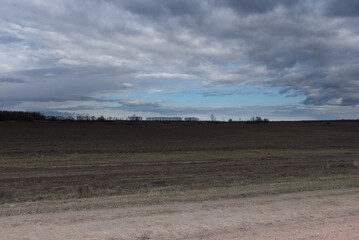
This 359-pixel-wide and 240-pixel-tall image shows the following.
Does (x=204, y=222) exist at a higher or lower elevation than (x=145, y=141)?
higher

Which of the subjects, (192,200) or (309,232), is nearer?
(309,232)

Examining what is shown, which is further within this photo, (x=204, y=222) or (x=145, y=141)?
(x=145, y=141)

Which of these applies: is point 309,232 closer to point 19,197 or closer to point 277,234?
point 277,234

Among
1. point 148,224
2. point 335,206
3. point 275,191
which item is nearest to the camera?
point 148,224

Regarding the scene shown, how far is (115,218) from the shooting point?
6.57 meters

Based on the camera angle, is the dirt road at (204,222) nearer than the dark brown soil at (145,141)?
Yes

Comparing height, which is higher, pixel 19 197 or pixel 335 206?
pixel 335 206

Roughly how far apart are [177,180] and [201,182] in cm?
131

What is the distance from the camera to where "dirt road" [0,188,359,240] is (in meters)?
5.53

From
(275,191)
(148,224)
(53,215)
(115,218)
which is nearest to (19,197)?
(53,215)

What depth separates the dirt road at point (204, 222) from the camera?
5527mm

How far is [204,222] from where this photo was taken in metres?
6.25

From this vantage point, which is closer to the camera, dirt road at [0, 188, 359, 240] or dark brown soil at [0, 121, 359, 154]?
dirt road at [0, 188, 359, 240]

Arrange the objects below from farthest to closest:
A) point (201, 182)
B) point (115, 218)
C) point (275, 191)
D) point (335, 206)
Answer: point (201, 182) → point (275, 191) → point (335, 206) → point (115, 218)
